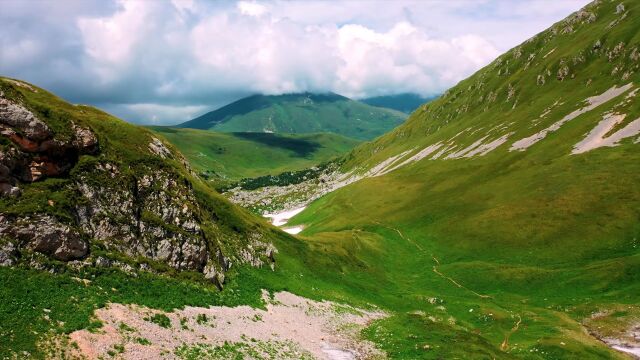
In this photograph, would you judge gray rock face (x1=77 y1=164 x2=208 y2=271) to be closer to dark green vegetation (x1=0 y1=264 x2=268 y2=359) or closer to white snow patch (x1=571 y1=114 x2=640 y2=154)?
dark green vegetation (x1=0 y1=264 x2=268 y2=359)

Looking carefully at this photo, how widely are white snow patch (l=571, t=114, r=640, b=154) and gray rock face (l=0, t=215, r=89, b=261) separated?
146753 millimetres

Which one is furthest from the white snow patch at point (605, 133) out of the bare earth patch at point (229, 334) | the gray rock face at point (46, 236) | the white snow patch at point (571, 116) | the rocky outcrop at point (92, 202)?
the gray rock face at point (46, 236)

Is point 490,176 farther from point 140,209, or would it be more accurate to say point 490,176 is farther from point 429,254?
point 140,209

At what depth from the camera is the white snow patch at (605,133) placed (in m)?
143

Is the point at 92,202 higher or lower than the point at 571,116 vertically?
lower

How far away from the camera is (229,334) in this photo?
42.8 metres

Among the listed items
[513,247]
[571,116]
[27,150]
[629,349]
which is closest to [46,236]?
[27,150]

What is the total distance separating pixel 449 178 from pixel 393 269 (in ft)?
262

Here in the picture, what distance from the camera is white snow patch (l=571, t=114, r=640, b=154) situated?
143 meters

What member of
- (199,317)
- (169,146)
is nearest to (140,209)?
(199,317)

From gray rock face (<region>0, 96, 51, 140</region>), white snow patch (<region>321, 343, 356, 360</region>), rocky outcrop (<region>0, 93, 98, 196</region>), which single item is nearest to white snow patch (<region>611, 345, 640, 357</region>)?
white snow patch (<region>321, 343, 356, 360</region>)

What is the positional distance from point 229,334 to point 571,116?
578 ft

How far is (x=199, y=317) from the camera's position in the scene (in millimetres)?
43250

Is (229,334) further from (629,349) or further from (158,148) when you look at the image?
(629,349)
